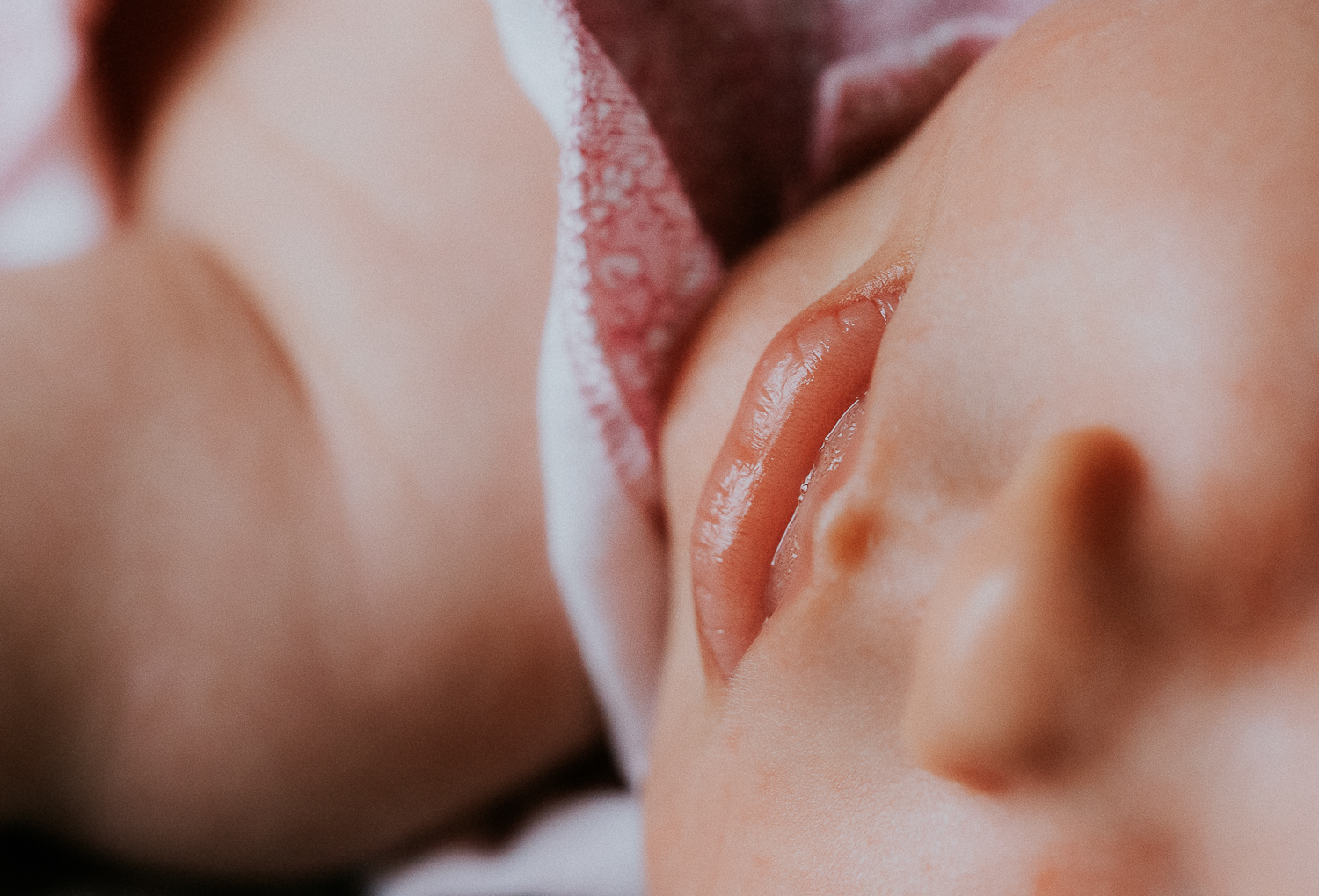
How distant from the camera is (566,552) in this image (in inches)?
21.9

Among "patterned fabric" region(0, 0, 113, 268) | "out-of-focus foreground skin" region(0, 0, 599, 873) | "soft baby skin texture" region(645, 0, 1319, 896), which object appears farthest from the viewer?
"patterned fabric" region(0, 0, 113, 268)

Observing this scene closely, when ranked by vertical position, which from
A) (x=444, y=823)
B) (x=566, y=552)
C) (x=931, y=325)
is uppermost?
(x=931, y=325)

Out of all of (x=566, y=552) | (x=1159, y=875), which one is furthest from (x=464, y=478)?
(x=1159, y=875)

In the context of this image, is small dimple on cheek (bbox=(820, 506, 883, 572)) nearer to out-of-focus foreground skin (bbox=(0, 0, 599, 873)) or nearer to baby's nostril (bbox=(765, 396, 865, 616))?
baby's nostril (bbox=(765, 396, 865, 616))

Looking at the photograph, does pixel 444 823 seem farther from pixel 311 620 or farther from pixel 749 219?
pixel 749 219

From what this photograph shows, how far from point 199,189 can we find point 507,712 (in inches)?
15.4

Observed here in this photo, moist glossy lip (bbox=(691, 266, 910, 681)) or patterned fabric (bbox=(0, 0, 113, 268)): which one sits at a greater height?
patterned fabric (bbox=(0, 0, 113, 268))

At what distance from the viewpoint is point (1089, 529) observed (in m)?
0.31

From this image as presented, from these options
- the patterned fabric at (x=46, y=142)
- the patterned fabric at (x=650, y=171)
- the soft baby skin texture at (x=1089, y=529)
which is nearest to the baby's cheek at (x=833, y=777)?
the soft baby skin texture at (x=1089, y=529)

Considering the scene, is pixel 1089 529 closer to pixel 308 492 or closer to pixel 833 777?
pixel 833 777

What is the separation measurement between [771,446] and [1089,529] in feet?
0.45

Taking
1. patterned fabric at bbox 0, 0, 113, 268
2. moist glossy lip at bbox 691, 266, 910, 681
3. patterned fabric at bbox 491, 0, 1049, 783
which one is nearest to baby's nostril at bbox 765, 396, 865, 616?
moist glossy lip at bbox 691, 266, 910, 681

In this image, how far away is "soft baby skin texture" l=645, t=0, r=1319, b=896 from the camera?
0.31 m

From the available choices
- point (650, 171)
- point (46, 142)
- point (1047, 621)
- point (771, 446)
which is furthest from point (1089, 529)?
point (46, 142)
